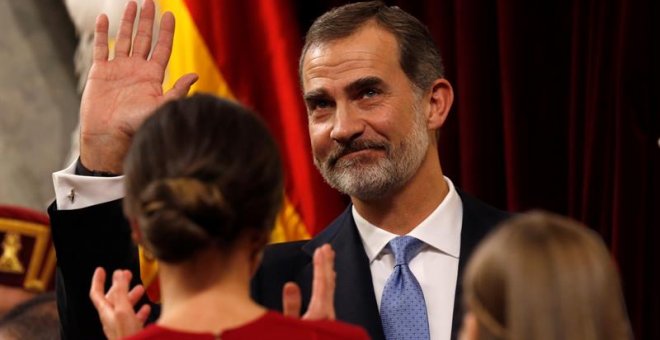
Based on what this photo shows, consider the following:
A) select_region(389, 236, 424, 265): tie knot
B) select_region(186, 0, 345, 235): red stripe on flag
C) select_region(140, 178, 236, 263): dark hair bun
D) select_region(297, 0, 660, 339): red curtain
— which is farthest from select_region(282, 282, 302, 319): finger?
select_region(186, 0, 345, 235): red stripe on flag

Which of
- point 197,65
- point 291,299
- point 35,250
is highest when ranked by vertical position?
point 291,299

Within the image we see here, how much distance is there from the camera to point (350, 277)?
2342 millimetres

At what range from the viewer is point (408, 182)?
97.2 inches

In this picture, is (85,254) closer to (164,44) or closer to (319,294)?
(164,44)

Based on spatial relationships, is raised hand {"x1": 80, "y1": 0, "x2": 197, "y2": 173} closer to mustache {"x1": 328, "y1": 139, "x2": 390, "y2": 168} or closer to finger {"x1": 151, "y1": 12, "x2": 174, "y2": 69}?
finger {"x1": 151, "y1": 12, "x2": 174, "y2": 69}

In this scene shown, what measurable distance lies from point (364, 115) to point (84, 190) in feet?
1.86

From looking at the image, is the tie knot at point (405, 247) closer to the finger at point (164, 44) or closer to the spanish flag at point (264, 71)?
the finger at point (164, 44)

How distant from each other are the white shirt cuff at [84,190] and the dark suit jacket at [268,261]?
1 centimetres

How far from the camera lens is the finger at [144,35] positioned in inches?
91.3

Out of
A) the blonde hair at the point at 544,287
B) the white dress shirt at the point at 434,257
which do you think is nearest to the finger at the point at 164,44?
the white dress shirt at the point at 434,257

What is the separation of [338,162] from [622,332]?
1.06m

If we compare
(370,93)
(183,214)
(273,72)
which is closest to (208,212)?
(183,214)

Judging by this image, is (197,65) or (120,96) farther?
(197,65)

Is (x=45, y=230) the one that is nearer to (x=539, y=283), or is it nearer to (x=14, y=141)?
(x=14, y=141)
